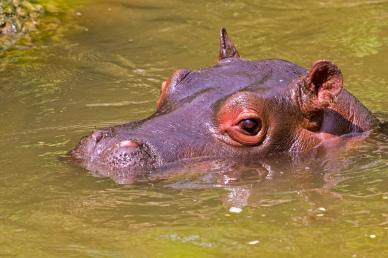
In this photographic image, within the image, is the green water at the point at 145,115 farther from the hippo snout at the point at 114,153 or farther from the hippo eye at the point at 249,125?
the hippo eye at the point at 249,125

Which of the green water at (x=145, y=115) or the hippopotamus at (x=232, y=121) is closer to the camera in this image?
the green water at (x=145, y=115)

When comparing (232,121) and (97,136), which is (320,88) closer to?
(232,121)

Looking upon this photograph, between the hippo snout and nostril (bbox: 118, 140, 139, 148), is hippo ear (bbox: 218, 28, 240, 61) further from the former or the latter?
nostril (bbox: 118, 140, 139, 148)

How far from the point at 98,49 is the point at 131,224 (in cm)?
598

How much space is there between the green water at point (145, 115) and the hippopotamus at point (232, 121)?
216 mm

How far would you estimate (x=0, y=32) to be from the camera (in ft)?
38.5

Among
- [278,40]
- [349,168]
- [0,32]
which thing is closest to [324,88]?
[349,168]

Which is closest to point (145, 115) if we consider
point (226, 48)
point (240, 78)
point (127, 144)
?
point (226, 48)

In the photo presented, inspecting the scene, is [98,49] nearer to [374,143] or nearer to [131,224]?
[374,143]

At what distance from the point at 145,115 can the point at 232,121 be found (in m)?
2.32

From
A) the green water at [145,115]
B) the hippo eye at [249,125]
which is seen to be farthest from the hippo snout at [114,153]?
the hippo eye at [249,125]

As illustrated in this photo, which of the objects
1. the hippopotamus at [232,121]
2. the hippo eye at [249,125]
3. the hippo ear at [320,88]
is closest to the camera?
the hippopotamus at [232,121]

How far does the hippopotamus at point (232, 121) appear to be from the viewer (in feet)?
21.8

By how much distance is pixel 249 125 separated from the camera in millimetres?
6973
